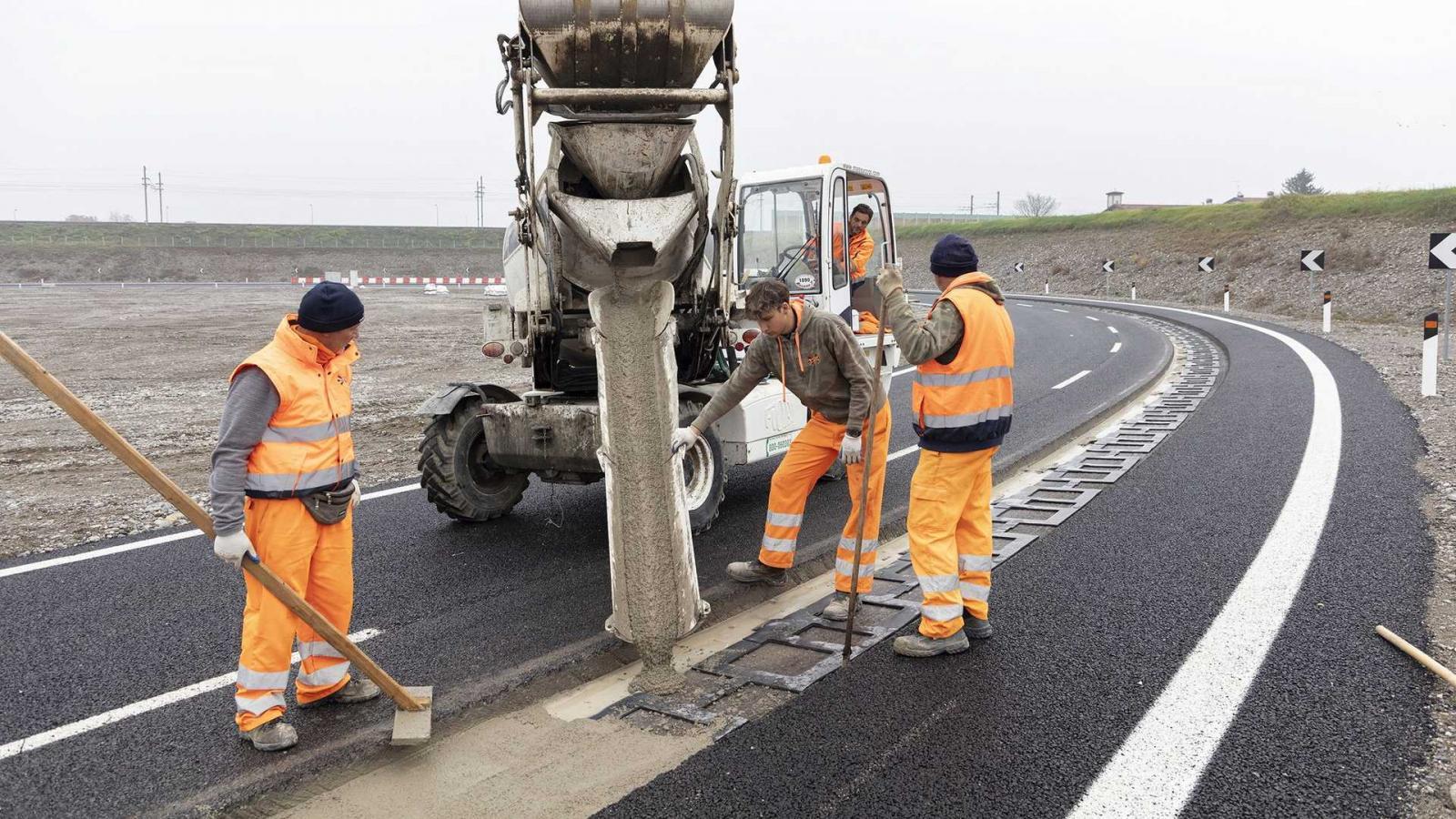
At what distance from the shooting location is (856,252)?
26.8 feet

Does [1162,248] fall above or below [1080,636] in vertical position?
above

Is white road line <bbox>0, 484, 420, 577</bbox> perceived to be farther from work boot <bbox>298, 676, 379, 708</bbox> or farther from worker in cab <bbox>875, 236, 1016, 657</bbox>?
worker in cab <bbox>875, 236, 1016, 657</bbox>

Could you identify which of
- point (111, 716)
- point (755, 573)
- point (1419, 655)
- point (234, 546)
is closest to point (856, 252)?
point (755, 573)

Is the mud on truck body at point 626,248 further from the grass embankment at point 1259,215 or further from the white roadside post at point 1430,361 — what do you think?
the grass embankment at point 1259,215

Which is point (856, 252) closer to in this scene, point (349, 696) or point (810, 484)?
point (810, 484)

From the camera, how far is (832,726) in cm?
371

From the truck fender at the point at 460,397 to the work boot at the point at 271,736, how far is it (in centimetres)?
309

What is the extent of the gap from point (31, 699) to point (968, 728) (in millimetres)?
3743

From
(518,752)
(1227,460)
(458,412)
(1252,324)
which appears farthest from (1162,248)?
(518,752)


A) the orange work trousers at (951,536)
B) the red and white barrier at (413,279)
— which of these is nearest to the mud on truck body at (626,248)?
the orange work trousers at (951,536)

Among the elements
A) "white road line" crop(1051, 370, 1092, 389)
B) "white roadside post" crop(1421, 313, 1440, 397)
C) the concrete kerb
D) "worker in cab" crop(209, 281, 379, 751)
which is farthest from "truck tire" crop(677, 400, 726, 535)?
"white roadside post" crop(1421, 313, 1440, 397)

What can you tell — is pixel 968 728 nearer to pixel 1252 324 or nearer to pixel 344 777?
pixel 344 777

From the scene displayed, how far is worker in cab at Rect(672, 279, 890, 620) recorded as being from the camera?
195 inches

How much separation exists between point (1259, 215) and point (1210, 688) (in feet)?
127
